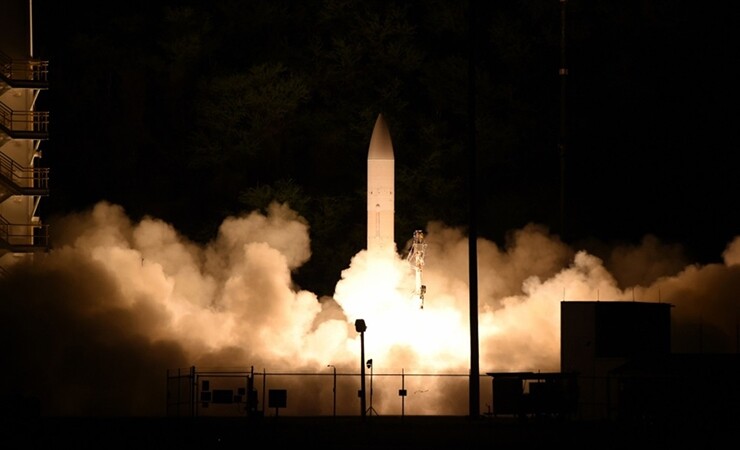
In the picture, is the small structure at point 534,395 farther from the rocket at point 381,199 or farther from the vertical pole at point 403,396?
the rocket at point 381,199

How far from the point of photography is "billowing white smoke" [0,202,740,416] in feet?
166

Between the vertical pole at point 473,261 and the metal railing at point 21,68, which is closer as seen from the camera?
the vertical pole at point 473,261

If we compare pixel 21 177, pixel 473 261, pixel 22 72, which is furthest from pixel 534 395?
pixel 22 72

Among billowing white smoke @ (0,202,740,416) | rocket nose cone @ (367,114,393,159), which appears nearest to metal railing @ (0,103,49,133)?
billowing white smoke @ (0,202,740,416)

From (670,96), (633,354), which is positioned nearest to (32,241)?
(633,354)

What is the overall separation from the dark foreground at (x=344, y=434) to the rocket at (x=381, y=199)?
33.0 ft

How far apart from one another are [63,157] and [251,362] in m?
20.2

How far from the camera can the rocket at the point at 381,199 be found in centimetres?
5344

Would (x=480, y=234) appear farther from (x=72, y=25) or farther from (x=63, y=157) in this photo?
(x=72, y=25)

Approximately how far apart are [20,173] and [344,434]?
20921mm

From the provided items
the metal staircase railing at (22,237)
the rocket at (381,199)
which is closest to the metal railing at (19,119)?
the metal staircase railing at (22,237)

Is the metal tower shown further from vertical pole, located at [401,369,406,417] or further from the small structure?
the small structure

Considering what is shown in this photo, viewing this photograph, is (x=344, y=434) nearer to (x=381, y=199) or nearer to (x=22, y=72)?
(x=381, y=199)

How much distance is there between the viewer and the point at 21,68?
56688 millimetres
